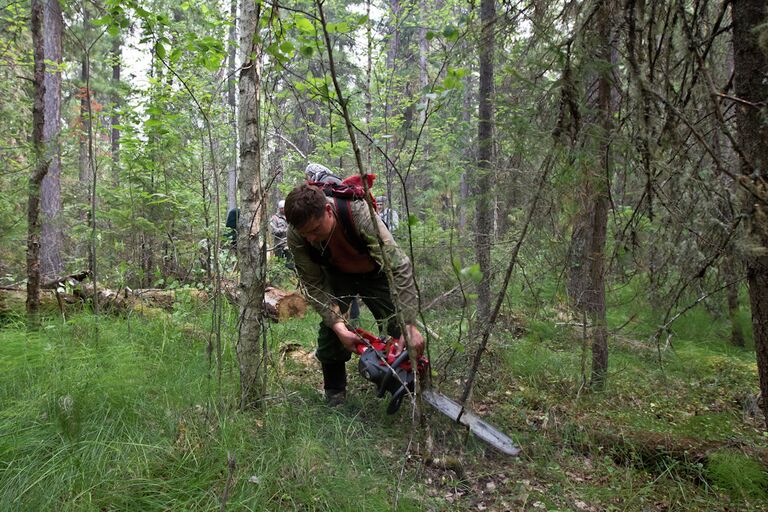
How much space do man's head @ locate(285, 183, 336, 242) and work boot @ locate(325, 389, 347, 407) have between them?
1433 mm

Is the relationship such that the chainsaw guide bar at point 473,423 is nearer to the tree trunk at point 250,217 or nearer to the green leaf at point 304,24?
the tree trunk at point 250,217

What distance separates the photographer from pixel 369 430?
3145 mm

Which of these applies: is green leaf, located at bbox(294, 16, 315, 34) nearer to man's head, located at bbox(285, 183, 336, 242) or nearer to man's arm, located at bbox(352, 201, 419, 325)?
man's head, located at bbox(285, 183, 336, 242)

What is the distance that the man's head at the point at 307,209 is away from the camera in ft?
9.71

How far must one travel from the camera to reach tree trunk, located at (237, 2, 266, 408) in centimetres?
309

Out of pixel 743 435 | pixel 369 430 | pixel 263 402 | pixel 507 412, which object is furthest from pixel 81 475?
pixel 743 435

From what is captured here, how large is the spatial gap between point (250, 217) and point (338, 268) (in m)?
0.92

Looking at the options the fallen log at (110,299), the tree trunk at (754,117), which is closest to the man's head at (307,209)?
the fallen log at (110,299)

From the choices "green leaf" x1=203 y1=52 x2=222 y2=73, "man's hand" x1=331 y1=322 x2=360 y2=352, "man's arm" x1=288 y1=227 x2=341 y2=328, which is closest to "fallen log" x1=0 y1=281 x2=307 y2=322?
"man's arm" x1=288 y1=227 x2=341 y2=328

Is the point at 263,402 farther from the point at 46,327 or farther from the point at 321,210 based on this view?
the point at 46,327

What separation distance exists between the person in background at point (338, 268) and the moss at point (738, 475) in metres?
2.02

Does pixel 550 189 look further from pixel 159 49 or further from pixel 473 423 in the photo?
pixel 159 49

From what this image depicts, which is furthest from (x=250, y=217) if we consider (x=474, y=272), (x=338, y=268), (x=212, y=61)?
(x=474, y=272)

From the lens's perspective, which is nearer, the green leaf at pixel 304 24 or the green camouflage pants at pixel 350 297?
the green leaf at pixel 304 24
